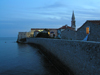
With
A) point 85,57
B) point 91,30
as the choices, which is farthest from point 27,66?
point 91,30

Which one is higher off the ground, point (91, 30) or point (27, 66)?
point (91, 30)

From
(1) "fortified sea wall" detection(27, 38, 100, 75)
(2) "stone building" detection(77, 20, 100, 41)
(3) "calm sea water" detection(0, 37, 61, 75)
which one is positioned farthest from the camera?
(2) "stone building" detection(77, 20, 100, 41)

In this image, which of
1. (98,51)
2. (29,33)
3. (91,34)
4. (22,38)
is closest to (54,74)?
(98,51)

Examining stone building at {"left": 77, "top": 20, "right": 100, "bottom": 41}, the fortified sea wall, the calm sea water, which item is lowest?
the calm sea water

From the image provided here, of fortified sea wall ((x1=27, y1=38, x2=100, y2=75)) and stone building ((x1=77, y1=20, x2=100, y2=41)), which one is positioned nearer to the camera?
fortified sea wall ((x1=27, y1=38, x2=100, y2=75))

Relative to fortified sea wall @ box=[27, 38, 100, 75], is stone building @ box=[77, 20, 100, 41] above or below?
above

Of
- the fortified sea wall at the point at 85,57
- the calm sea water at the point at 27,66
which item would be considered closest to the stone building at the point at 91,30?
the calm sea water at the point at 27,66

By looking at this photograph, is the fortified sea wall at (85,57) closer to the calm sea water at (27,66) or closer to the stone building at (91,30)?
the calm sea water at (27,66)

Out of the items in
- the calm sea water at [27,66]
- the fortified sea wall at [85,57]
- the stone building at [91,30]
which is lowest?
the calm sea water at [27,66]

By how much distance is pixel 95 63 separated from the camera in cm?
631

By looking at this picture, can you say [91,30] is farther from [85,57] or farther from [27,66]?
[85,57]

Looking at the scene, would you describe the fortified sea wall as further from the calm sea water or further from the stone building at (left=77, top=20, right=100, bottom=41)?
the stone building at (left=77, top=20, right=100, bottom=41)

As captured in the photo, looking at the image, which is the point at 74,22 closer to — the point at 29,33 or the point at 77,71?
the point at 29,33

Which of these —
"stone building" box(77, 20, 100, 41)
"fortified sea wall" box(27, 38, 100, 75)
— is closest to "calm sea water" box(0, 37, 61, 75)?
"fortified sea wall" box(27, 38, 100, 75)
